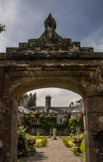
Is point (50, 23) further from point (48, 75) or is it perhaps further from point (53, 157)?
point (53, 157)

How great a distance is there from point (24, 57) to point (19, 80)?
0.76 m

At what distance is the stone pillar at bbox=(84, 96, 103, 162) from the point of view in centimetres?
479

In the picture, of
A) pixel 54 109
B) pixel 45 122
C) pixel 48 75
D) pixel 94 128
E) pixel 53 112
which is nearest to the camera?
pixel 94 128

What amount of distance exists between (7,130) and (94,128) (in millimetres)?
2532

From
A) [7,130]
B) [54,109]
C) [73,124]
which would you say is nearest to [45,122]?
[54,109]

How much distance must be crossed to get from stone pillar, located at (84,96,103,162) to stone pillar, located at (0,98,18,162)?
223cm

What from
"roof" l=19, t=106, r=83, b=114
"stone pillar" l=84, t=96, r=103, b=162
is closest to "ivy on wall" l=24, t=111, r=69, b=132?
"roof" l=19, t=106, r=83, b=114

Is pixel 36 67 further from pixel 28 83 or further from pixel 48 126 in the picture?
pixel 48 126

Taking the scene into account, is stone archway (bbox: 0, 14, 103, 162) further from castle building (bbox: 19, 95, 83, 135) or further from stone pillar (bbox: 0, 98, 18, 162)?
castle building (bbox: 19, 95, 83, 135)

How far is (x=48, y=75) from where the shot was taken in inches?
213

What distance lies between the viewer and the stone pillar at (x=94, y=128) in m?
4.79

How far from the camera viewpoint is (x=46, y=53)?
5547mm

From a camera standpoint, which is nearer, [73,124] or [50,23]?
[50,23]

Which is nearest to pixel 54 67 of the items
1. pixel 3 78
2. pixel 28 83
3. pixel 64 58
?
pixel 64 58
